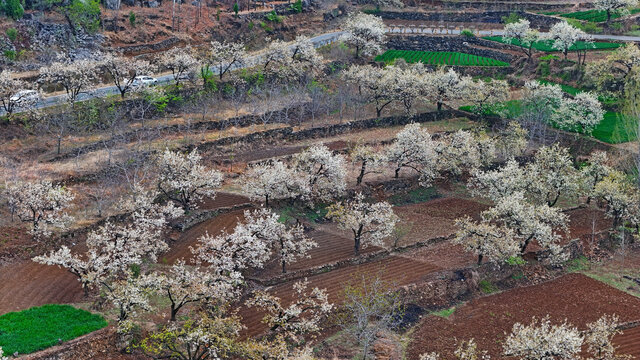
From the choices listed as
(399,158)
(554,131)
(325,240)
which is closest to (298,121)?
(399,158)

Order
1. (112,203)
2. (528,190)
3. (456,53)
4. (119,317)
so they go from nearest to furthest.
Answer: (119,317), (112,203), (528,190), (456,53)

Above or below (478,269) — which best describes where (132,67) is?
above

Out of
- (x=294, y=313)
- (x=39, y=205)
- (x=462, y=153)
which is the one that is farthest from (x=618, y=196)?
(x=39, y=205)

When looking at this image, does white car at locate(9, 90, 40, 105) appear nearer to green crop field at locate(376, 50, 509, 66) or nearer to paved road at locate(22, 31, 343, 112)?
paved road at locate(22, 31, 343, 112)

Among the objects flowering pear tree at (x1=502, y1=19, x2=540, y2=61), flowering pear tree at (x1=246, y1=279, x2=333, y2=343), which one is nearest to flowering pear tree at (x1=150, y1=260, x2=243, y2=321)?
flowering pear tree at (x1=246, y1=279, x2=333, y2=343)

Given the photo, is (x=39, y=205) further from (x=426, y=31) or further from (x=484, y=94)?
(x=426, y=31)

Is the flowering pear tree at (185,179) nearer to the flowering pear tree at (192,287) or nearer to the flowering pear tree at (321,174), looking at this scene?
the flowering pear tree at (321,174)

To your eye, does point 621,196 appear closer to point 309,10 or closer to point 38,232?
point 38,232
